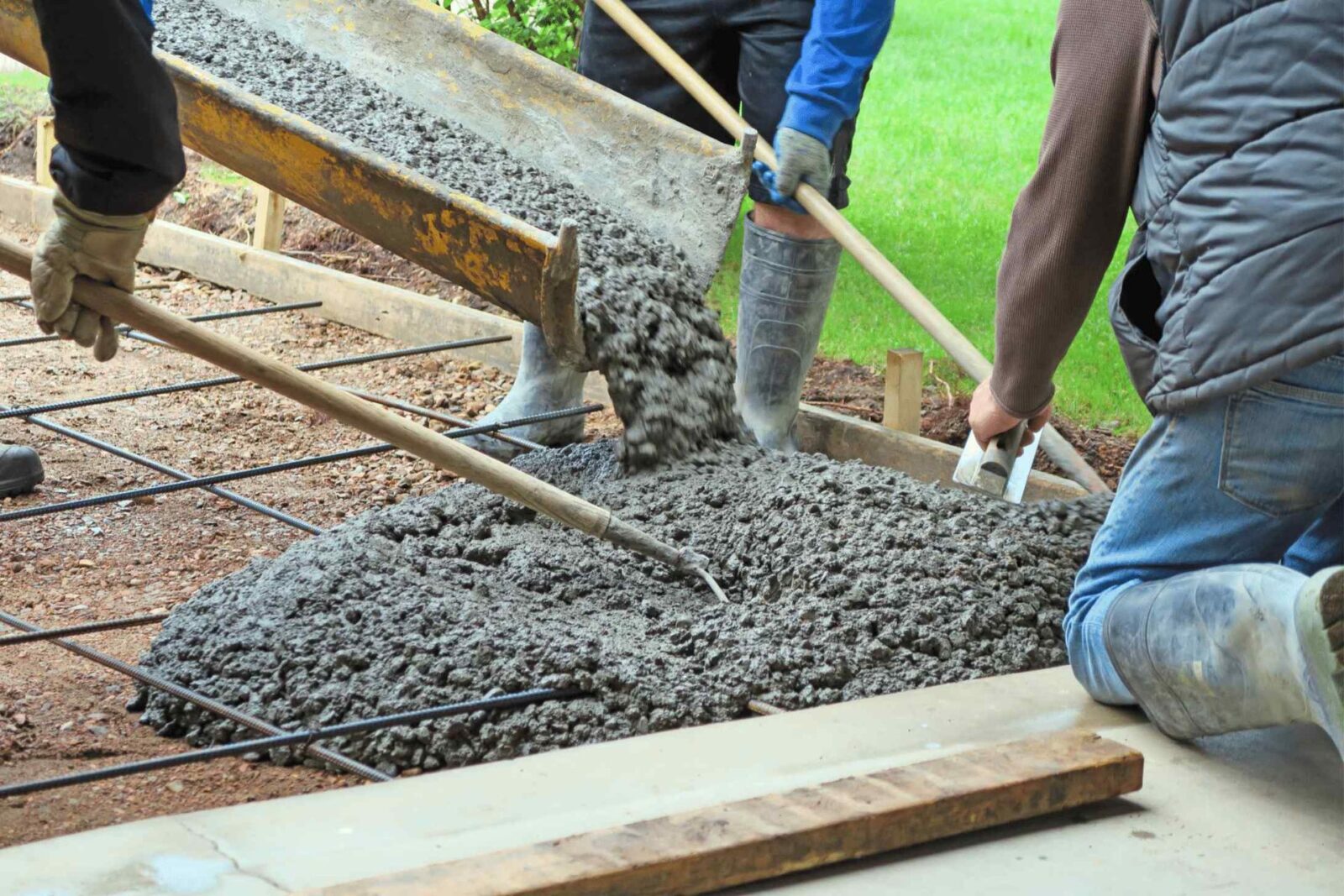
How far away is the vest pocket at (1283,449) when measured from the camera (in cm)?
189

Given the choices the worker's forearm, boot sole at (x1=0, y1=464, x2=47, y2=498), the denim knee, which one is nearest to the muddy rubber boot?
boot sole at (x1=0, y1=464, x2=47, y2=498)

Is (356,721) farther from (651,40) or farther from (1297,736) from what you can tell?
(651,40)

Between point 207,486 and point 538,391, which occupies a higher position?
point 538,391

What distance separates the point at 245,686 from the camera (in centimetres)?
247

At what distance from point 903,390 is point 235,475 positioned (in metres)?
1.69

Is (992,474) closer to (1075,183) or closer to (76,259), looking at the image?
(1075,183)

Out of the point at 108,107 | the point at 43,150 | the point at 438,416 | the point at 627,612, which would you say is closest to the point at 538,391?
the point at 438,416

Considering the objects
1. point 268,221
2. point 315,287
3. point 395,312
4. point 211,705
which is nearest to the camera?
point 211,705

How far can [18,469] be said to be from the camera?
3.54 m

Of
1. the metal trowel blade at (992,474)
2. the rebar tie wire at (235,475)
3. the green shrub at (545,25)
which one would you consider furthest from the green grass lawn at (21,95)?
the metal trowel blade at (992,474)

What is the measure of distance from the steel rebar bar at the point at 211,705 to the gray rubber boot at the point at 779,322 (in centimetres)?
175

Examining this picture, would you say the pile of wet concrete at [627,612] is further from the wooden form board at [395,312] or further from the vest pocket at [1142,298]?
the vest pocket at [1142,298]

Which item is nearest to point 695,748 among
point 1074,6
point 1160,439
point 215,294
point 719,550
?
point 1160,439

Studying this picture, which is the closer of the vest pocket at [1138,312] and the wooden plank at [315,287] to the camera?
the vest pocket at [1138,312]
